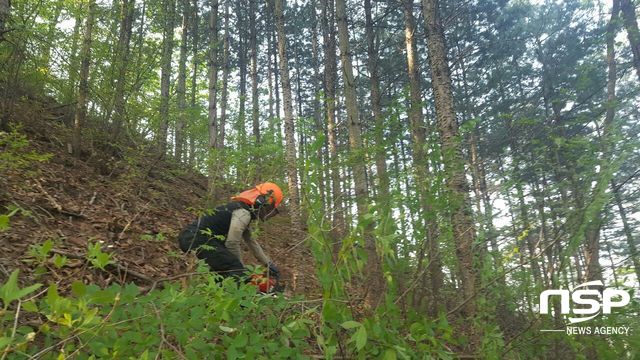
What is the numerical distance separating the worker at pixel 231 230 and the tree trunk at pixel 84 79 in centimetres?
361

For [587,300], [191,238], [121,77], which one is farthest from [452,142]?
[121,77]

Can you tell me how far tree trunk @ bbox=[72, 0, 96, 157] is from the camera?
5.79 meters

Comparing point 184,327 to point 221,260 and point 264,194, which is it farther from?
point 264,194

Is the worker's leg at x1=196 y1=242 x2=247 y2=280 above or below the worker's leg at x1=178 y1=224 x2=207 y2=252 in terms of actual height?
below

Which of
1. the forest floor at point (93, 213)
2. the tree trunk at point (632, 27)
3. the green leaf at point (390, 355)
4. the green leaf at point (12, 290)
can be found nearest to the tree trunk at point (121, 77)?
the forest floor at point (93, 213)

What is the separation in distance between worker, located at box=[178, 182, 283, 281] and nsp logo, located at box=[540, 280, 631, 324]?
2121 millimetres

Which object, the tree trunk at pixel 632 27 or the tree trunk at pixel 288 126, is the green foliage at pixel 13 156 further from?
the tree trunk at pixel 632 27

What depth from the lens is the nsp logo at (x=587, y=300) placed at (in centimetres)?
260

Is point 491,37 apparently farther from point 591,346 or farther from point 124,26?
point 591,346

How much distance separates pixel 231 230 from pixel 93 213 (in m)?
2.58

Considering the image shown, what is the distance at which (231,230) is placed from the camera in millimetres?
3535

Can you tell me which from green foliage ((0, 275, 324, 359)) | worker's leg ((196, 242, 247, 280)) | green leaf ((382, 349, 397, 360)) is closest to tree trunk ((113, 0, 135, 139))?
worker's leg ((196, 242, 247, 280))

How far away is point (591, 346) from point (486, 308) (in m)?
0.74

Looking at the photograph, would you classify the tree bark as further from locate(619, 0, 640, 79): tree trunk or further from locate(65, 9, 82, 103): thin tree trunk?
locate(619, 0, 640, 79): tree trunk
